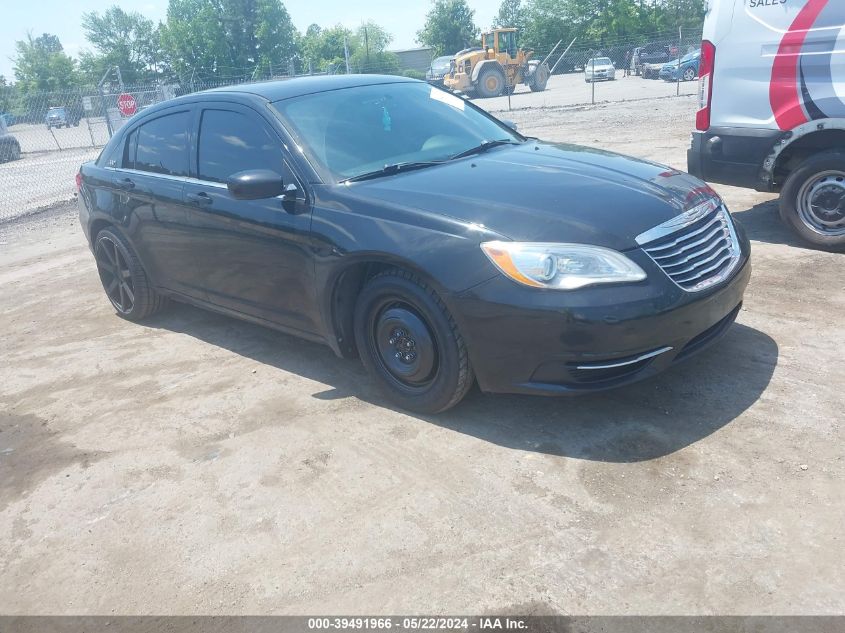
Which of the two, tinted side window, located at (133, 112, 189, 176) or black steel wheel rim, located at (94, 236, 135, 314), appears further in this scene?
black steel wheel rim, located at (94, 236, 135, 314)

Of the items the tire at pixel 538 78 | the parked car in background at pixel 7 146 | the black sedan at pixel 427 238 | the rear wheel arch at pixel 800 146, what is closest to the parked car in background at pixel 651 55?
the tire at pixel 538 78

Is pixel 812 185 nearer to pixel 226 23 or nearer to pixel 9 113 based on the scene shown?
pixel 9 113

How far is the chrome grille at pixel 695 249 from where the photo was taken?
3.23 meters

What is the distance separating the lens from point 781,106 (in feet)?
17.9

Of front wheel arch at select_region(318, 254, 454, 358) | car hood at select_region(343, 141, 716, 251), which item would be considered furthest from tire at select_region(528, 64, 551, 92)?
front wheel arch at select_region(318, 254, 454, 358)

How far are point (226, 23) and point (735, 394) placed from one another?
→ 81562 millimetres

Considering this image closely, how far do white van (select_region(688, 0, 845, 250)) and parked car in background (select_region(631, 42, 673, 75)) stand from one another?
1286 inches

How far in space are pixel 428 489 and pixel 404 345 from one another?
803 millimetres

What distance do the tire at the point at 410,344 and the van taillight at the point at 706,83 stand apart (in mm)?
3735

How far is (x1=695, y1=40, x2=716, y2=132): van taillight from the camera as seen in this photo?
5777mm

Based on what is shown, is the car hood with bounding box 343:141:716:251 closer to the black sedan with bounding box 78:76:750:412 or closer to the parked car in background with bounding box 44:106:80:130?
the black sedan with bounding box 78:76:750:412

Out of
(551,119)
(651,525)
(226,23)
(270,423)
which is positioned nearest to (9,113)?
(551,119)

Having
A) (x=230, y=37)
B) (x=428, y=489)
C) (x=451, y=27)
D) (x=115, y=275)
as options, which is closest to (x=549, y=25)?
(x=451, y=27)

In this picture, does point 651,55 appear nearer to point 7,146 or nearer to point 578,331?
point 7,146
